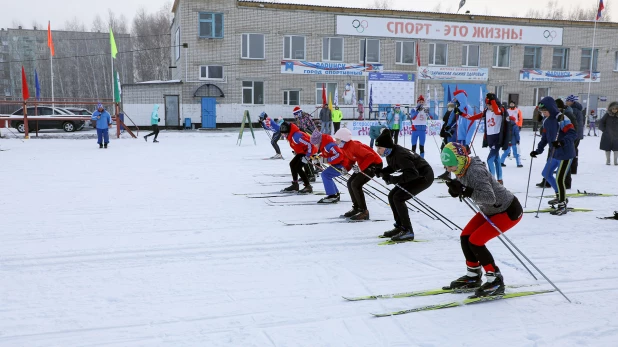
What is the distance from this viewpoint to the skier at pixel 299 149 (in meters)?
8.61

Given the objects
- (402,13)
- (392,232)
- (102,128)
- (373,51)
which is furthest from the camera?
(373,51)

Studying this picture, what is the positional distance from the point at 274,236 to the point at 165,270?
5.16 feet

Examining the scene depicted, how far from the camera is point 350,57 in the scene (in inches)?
1150

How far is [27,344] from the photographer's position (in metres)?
3.23

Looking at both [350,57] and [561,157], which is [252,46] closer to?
[350,57]

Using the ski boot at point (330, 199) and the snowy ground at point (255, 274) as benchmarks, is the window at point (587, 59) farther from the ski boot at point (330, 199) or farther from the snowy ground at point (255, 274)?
the ski boot at point (330, 199)

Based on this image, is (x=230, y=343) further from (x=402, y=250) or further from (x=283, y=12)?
(x=283, y=12)

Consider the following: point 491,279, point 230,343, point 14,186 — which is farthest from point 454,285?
point 14,186

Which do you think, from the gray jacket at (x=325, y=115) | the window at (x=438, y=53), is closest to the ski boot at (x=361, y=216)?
the gray jacket at (x=325, y=115)

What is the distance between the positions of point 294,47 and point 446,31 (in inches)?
366

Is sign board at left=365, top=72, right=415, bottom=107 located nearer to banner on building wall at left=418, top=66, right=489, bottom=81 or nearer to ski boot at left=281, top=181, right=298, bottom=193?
banner on building wall at left=418, top=66, right=489, bottom=81

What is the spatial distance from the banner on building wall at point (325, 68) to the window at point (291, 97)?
44.4 inches

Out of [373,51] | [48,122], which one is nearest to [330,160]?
[48,122]

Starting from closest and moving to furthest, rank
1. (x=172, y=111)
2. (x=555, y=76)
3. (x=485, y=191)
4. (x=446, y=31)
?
1. (x=485, y=191)
2. (x=172, y=111)
3. (x=446, y=31)
4. (x=555, y=76)
